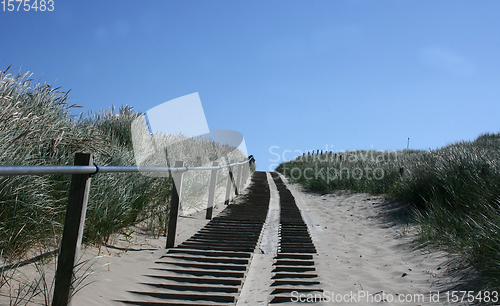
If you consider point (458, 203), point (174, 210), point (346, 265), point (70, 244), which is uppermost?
point (458, 203)

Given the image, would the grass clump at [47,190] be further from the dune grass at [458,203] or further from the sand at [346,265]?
the dune grass at [458,203]

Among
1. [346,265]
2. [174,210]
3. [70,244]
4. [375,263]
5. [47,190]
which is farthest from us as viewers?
[174,210]

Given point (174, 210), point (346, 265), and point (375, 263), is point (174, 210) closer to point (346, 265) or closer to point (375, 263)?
point (346, 265)

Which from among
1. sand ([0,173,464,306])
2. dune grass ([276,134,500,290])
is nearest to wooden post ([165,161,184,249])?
sand ([0,173,464,306])

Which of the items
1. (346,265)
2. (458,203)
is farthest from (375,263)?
(458,203)

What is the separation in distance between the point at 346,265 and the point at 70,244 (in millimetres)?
3192

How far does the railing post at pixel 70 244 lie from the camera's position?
2.49m

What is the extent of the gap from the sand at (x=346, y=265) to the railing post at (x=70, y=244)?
0.21 metres

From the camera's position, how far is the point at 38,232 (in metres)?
3.40

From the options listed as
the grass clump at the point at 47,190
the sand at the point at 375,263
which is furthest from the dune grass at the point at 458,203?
the grass clump at the point at 47,190

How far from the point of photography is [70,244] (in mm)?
2510

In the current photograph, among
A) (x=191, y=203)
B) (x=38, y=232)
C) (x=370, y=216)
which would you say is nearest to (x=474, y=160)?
(x=370, y=216)

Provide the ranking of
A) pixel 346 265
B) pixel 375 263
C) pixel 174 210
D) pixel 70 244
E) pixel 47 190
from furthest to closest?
1. pixel 174 210
2. pixel 375 263
3. pixel 346 265
4. pixel 47 190
5. pixel 70 244

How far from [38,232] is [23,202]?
1.04 ft
